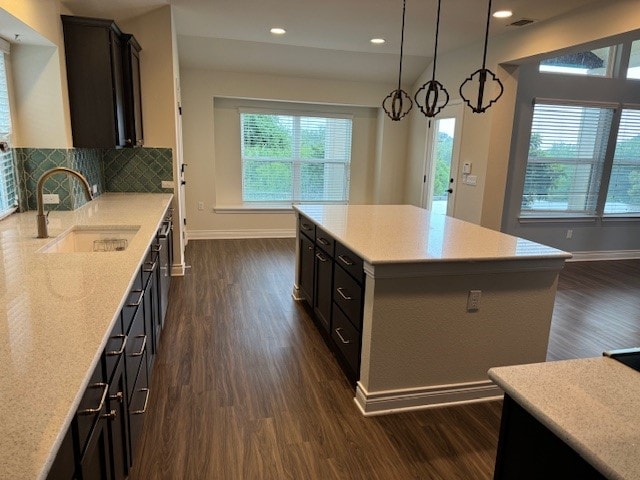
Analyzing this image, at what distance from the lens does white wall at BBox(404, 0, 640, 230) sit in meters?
3.66

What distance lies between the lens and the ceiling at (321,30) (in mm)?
3895

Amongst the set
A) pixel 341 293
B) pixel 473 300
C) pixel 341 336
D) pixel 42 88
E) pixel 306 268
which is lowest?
pixel 341 336

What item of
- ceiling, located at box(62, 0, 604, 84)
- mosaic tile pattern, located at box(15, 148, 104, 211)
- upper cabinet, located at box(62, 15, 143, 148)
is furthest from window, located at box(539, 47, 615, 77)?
mosaic tile pattern, located at box(15, 148, 104, 211)

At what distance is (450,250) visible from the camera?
7.98 feet

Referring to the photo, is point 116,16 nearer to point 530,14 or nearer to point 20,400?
point 530,14

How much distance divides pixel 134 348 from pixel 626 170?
6.76 meters

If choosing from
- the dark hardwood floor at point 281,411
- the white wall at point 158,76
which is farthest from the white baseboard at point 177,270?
the dark hardwood floor at point 281,411

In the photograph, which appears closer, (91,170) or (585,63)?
(91,170)

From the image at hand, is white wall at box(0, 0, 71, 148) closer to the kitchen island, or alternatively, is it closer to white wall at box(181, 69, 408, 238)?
the kitchen island

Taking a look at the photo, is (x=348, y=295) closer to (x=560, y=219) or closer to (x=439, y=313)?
(x=439, y=313)

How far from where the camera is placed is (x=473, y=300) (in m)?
2.41

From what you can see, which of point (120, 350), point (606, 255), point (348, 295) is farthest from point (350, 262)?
point (606, 255)

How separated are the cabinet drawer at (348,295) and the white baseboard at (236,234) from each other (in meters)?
4.21

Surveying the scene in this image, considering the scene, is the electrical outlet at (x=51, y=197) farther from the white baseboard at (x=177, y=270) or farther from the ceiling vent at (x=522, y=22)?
the ceiling vent at (x=522, y=22)
